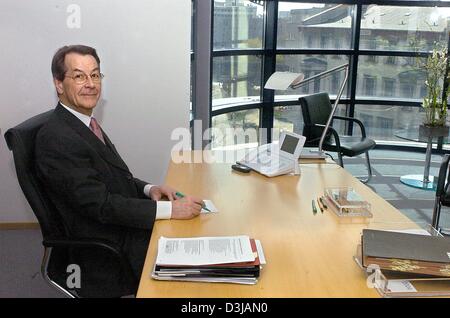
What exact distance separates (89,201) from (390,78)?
515 centimetres

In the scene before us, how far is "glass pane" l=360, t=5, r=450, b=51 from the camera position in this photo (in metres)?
5.62

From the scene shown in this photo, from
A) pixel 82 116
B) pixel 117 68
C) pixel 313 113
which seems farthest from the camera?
pixel 313 113

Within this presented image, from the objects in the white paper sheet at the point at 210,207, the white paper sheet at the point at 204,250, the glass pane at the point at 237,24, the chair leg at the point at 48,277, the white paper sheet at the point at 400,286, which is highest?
the glass pane at the point at 237,24

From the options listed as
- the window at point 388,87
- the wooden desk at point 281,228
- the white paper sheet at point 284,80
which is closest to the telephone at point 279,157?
the wooden desk at point 281,228

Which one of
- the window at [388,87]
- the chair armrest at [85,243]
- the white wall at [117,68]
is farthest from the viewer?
the window at [388,87]

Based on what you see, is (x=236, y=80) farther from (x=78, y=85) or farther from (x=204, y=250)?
(x=204, y=250)

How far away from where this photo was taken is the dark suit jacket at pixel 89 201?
65.5 inches

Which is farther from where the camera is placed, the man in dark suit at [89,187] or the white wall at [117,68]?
the white wall at [117,68]

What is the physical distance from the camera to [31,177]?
1.65 metres

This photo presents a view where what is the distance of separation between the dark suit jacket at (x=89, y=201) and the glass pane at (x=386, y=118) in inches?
185

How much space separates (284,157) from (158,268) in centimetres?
121

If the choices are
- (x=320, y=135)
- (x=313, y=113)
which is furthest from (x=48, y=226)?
(x=313, y=113)

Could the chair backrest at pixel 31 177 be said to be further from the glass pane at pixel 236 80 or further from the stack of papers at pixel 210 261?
the glass pane at pixel 236 80
